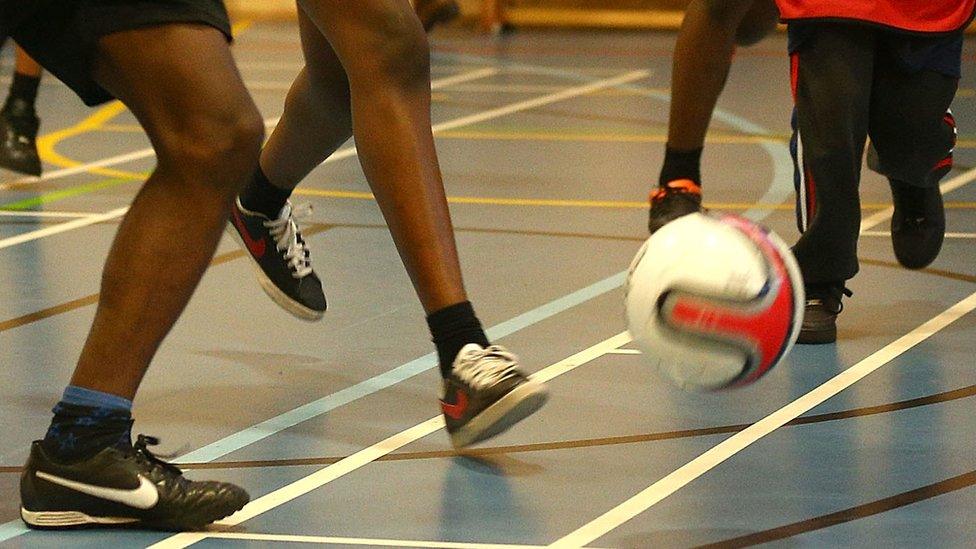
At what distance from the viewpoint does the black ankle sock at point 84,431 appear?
257cm

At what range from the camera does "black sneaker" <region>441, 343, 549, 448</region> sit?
108 inches

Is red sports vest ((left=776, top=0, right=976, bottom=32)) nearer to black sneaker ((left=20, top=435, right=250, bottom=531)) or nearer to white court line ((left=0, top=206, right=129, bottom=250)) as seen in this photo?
black sneaker ((left=20, top=435, right=250, bottom=531))

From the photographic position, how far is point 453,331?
2.90 metres

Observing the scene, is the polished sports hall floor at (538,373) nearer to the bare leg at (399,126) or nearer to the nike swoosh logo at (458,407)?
the nike swoosh logo at (458,407)

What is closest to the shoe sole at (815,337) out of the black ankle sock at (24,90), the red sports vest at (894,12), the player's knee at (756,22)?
the red sports vest at (894,12)

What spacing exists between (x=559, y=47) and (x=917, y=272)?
265 inches

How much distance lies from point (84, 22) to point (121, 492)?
0.72 m

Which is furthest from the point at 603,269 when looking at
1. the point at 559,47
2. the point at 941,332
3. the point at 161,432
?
the point at 559,47

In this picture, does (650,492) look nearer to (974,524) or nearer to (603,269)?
(974,524)

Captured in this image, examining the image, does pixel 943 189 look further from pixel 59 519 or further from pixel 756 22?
pixel 59 519

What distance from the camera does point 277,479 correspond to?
2.78 metres

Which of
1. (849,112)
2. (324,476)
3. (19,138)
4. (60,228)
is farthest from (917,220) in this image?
(19,138)

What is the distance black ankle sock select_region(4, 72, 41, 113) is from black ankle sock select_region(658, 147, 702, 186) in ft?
8.20

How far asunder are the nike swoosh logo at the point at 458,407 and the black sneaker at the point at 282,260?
835 mm
